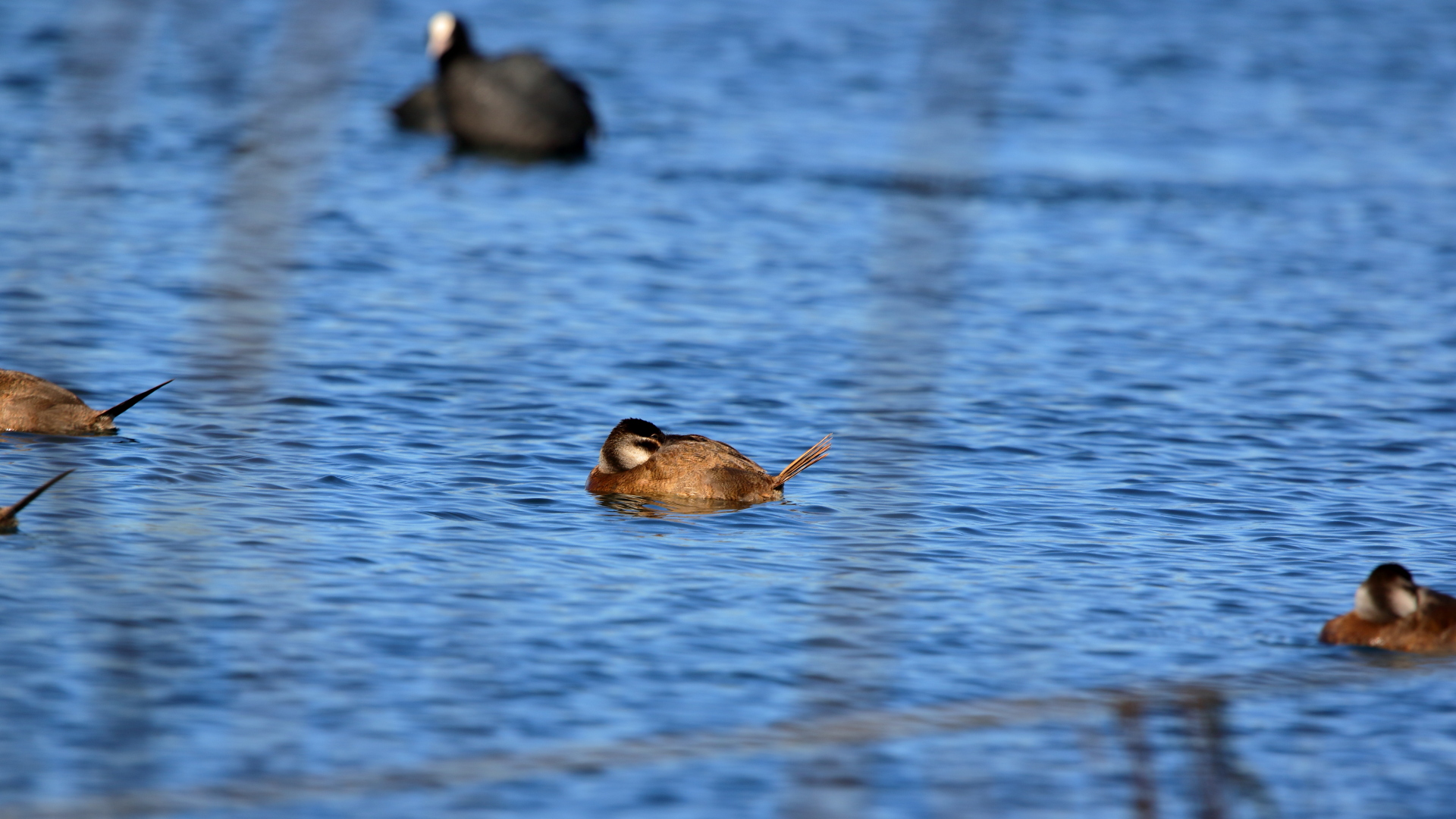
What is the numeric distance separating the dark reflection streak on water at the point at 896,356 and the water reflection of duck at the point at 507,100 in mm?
12092

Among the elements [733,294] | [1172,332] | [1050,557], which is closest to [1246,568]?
[1050,557]

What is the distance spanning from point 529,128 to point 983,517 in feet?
37.9

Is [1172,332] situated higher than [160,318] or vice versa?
[160,318]

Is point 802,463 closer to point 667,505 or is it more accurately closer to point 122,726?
point 667,505

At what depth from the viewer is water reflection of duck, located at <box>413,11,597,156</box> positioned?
19.5 metres

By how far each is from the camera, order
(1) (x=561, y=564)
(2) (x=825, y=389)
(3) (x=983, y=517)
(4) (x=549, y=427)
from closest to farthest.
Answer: (1) (x=561, y=564) → (3) (x=983, y=517) → (4) (x=549, y=427) → (2) (x=825, y=389)

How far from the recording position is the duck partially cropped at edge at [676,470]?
9.44 meters

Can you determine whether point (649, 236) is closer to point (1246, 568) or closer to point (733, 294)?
point (733, 294)

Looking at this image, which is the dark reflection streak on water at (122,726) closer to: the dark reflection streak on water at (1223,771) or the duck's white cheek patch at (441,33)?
the dark reflection streak on water at (1223,771)

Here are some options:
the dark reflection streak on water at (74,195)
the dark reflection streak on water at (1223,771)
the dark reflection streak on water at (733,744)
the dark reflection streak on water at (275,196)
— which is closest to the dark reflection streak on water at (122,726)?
the dark reflection streak on water at (74,195)

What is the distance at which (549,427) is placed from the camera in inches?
424

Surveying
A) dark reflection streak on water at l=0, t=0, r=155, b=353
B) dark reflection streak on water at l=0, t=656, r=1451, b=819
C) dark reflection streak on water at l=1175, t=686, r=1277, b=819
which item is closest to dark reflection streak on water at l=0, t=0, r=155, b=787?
dark reflection streak on water at l=0, t=0, r=155, b=353

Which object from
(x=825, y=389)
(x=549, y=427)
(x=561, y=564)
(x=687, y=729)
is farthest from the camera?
(x=825, y=389)

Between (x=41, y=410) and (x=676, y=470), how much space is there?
3232 millimetres
